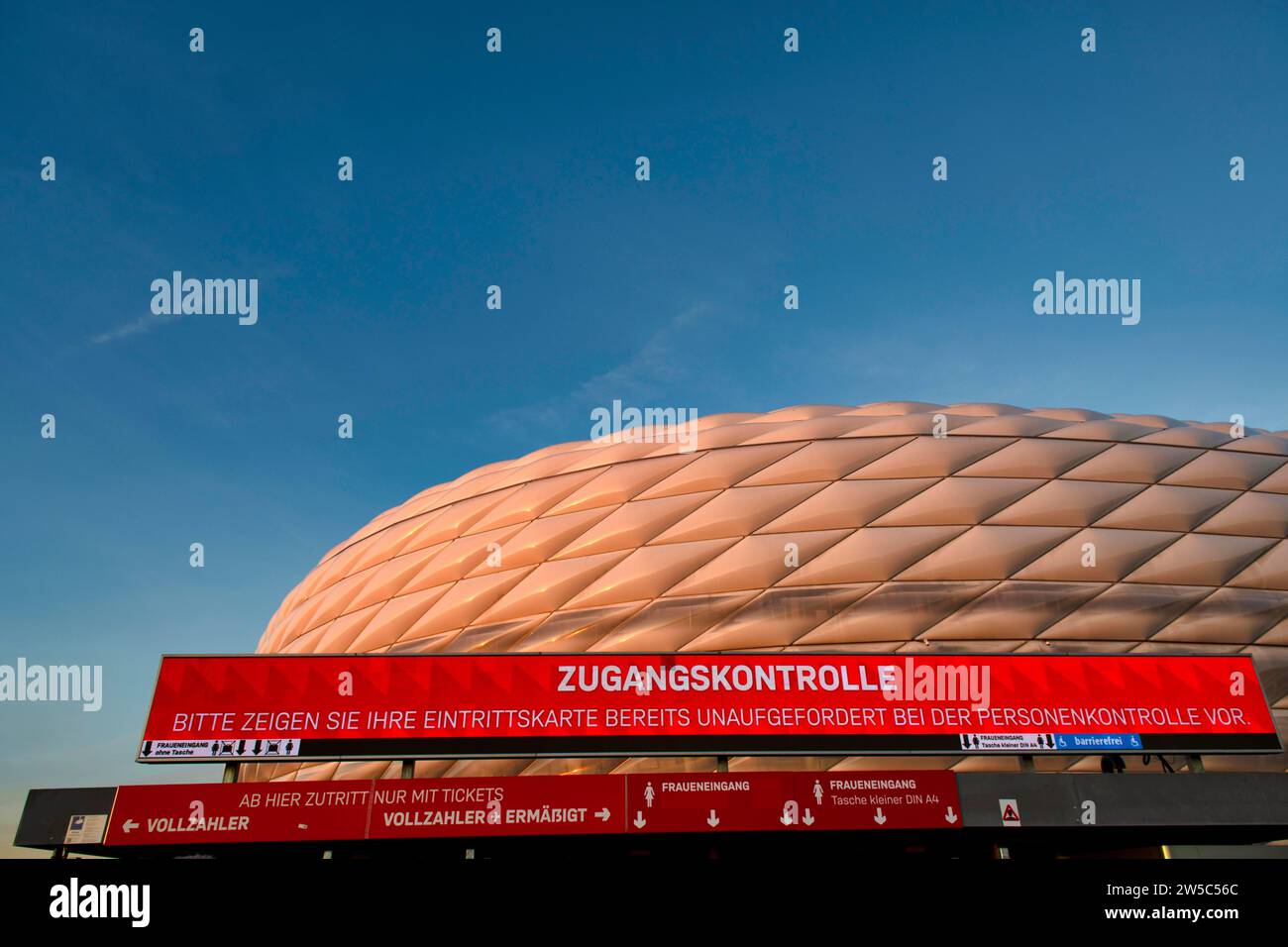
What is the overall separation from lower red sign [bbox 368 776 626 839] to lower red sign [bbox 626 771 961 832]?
45 cm

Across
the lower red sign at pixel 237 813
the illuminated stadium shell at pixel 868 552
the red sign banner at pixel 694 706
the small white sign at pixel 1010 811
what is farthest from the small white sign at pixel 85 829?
the small white sign at pixel 1010 811

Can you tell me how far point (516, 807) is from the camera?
12531mm

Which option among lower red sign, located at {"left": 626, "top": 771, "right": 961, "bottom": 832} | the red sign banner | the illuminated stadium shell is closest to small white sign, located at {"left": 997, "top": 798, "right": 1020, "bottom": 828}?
lower red sign, located at {"left": 626, "top": 771, "right": 961, "bottom": 832}

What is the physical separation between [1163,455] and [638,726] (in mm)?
12813

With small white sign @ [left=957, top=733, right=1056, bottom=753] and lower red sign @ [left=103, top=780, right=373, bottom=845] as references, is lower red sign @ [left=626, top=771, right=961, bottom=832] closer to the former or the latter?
small white sign @ [left=957, top=733, right=1056, bottom=753]

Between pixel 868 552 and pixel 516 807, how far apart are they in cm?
838

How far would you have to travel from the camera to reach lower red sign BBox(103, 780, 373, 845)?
12.4 m

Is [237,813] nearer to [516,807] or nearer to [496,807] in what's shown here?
[496,807]

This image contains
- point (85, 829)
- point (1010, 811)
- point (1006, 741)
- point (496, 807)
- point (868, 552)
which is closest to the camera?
point (496, 807)

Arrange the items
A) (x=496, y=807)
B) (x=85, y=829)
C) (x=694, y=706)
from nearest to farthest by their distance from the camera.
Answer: (x=496, y=807) < (x=85, y=829) < (x=694, y=706)

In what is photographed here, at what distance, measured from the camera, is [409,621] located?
19.5m

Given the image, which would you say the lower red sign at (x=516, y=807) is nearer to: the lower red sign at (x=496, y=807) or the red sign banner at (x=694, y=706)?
the lower red sign at (x=496, y=807)

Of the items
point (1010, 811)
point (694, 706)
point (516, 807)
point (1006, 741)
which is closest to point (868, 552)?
point (1006, 741)
